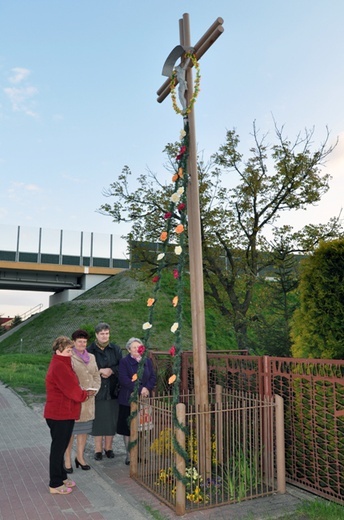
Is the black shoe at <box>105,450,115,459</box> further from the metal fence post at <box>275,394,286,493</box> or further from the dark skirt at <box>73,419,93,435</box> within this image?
the metal fence post at <box>275,394,286,493</box>

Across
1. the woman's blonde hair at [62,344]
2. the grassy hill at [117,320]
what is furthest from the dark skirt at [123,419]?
the grassy hill at [117,320]

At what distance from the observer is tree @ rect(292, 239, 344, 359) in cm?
515

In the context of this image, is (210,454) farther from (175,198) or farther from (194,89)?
(194,89)

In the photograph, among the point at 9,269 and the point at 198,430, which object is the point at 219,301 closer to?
the point at 198,430

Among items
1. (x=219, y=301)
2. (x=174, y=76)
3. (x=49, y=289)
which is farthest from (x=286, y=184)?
(x=49, y=289)

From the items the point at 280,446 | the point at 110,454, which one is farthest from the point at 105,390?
the point at 280,446

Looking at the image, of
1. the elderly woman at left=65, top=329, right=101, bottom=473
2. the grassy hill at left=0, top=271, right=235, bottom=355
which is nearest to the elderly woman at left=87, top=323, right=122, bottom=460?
the elderly woman at left=65, top=329, right=101, bottom=473

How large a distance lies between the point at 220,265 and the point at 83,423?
11105 mm

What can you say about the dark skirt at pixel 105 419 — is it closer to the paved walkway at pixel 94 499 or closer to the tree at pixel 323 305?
the paved walkway at pixel 94 499

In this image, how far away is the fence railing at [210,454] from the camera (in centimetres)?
489

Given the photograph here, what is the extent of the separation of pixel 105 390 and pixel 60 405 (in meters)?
1.41

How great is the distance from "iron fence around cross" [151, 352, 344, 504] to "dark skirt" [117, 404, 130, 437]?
1591mm

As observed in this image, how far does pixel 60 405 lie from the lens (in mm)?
5211

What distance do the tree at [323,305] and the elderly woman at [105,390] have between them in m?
2.69
